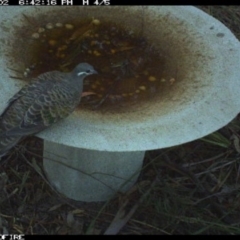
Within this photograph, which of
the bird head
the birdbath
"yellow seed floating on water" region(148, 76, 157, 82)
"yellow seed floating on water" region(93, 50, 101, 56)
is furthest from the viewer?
"yellow seed floating on water" region(93, 50, 101, 56)

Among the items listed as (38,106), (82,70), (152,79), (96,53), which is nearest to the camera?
(38,106)

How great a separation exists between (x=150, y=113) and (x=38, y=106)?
1.22 ft

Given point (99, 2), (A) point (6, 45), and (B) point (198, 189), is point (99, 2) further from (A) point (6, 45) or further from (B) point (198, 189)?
(B) point (198, 189)

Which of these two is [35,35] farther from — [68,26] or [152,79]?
[152,79]

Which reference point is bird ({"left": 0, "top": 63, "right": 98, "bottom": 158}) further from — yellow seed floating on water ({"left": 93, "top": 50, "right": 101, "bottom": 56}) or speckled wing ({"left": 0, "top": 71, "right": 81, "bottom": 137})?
yellow seed floating on water ({"left": 93, "top": 50, "right": 101, "bottom": 56})

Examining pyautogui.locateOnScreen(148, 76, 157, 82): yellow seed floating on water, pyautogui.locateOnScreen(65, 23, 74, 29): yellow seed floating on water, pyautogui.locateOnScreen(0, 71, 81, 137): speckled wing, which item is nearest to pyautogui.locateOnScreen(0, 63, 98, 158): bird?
pyautogui.locateOnScreen(0, 71, 81, 137): speckled wing

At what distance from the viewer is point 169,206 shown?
2.57 m

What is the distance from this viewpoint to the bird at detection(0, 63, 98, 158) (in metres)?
2.12

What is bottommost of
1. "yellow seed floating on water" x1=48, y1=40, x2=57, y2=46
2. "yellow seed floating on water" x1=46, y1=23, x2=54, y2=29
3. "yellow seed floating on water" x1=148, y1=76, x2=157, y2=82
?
"yellow seed floating on water" x1=148, y1=76, x2=157, y2=82

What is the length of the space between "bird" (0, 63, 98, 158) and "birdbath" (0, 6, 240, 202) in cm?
4

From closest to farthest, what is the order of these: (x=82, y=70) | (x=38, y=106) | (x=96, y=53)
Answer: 1. (x=38, y=106)
2. (x=82, y=70)
3. (x=96, y=53)

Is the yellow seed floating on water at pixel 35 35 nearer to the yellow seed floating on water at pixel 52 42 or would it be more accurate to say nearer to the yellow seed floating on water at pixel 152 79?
the yellow seed floating on water at pixel 52 42

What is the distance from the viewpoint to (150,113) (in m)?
2.20

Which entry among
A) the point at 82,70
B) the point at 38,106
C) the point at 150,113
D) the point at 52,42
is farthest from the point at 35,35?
the point at 150,113
